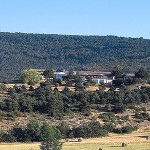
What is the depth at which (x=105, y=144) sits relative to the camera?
164ft

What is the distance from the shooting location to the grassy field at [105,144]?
46.9 meters

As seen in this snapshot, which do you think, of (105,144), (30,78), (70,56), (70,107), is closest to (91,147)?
(105,144)

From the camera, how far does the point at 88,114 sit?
219 ft

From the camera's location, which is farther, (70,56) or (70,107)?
(70,56)

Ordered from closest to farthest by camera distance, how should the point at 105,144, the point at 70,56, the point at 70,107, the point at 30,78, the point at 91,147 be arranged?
the point at 91,147, the point at 105,144, the point at 70,107, the point at 30,78, the point at 70,56

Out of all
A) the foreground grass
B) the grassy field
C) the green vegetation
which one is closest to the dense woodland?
the grassy field

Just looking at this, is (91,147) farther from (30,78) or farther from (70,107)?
(30,78)

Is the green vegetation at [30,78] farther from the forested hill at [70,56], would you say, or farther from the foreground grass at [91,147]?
the forested hill at [70,56]

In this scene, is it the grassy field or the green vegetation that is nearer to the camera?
the grassy field

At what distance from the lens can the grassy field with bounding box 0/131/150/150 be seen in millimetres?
46906

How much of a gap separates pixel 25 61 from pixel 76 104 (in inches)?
3880

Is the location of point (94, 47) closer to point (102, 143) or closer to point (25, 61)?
point (25, 61)

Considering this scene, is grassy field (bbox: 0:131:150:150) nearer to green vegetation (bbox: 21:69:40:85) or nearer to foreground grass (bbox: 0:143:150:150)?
foreground grass (bbox: 0:143:150:150)

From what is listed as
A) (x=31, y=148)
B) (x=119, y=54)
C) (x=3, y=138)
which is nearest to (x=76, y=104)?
(x=3, y=138)
